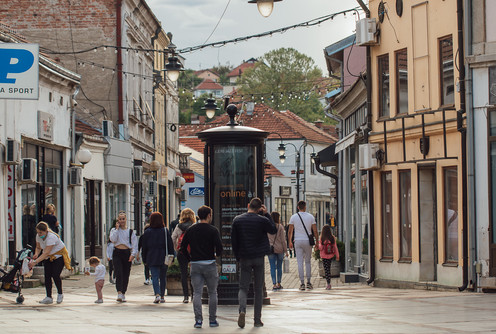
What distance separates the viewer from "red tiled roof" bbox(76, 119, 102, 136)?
107 feet

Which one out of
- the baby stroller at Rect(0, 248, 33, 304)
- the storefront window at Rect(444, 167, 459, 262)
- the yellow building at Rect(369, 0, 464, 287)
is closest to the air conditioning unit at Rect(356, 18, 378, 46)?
the yellow building at Rect(369, 0, 464, 287)

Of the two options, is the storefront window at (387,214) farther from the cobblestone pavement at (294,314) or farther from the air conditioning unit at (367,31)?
the air conditioning unit at (367,31)

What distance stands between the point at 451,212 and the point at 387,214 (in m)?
3.21

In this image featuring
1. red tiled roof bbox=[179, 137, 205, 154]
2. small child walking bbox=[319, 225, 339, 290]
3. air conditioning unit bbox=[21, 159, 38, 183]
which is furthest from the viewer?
red tiled roof bbox=[179, 137, 205, 154]

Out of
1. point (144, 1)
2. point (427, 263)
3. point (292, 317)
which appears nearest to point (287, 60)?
point (144, 1)

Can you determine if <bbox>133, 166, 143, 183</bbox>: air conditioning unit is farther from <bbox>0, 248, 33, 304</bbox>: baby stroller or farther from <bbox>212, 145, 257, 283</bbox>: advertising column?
<bbox>212, 145, 257, 283</bbox>: advertising column

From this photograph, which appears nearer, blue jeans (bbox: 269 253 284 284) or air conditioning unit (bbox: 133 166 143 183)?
blue jeans (bbox: 269 253 284 284)

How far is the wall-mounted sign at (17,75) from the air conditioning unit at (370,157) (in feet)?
39.4

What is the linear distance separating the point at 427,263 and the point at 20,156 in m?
9.20

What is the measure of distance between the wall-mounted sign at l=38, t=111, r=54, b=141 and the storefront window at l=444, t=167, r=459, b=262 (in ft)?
34.2

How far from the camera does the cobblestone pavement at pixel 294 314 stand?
13.1 metres

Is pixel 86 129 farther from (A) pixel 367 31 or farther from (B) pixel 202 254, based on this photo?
(B) pixel 202 254

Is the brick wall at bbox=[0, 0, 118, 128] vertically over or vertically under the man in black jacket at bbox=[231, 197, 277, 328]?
over

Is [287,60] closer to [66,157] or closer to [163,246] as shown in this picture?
[66,157]
